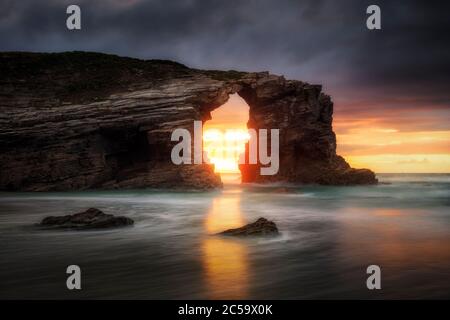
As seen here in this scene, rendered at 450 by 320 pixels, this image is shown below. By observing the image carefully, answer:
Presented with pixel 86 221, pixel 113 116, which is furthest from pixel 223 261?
pixel 113 116

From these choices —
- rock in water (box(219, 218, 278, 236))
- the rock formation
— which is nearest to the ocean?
rock in water (box(219, 218, 278, 236))

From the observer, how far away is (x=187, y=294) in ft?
24.0

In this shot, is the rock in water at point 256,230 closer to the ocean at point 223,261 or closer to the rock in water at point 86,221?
the ocean at point 223,261

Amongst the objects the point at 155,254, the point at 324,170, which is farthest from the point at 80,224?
the point at 324,170

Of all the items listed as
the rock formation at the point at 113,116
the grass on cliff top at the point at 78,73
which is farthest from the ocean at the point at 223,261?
the grass on cliff top at the point at 78,73

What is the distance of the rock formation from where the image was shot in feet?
131

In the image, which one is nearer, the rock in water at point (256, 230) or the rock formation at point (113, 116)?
the rock in water at point (256, 230)

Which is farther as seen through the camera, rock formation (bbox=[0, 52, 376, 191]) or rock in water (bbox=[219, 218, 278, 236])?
rock formation (bbox=[0, 52, 376, 191])

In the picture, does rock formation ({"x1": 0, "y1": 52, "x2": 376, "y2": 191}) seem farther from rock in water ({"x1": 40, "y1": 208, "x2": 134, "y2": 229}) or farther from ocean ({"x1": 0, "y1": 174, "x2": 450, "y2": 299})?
rock in water ({"x1": 40, "y1": 208, "x2": 134, "y2": 229})

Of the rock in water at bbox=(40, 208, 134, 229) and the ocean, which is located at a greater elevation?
the rock in water at bbox=(40, 208, 134, 229)

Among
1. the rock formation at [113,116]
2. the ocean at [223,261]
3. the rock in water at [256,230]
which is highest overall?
the rock formation at [113,116]

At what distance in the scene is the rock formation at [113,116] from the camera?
39.9m

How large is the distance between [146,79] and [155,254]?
39999 mm
